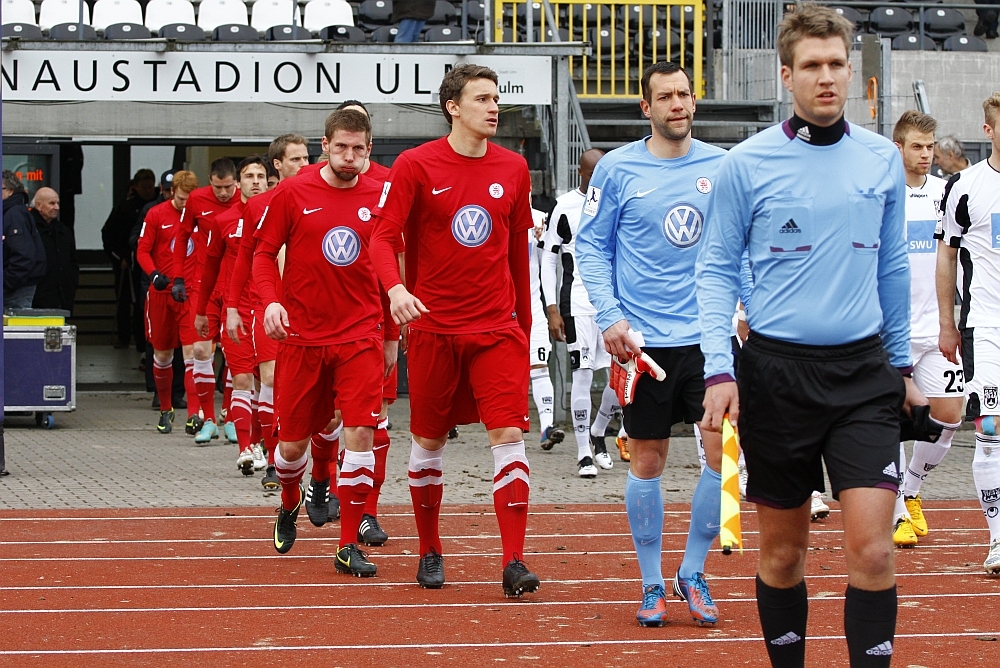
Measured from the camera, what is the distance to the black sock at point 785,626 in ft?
14.7

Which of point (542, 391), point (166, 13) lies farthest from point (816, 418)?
point (166, 13)

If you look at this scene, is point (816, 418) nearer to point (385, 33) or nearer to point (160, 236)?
point (160, 236)

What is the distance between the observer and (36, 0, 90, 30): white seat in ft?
55.3

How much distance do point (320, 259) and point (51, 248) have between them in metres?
9.46

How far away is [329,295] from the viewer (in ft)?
24.9

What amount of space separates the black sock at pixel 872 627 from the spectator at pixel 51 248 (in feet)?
42.7

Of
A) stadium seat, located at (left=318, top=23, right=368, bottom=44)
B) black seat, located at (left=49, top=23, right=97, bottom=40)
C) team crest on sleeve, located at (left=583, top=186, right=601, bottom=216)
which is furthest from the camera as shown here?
stadium seat, located at (left=318, top=23, right=368, bottom=44)

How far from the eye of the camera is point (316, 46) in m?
15.0

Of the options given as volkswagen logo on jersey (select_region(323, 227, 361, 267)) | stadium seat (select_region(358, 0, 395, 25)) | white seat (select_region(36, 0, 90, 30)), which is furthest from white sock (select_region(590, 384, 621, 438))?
stadium seat (select_region(358, 0, 395, 25))

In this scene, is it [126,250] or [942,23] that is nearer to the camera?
[126,250]

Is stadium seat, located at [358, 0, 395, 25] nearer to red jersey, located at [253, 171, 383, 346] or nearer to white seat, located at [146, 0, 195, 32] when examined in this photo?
white seat, located at [146, 0, 195, 32]

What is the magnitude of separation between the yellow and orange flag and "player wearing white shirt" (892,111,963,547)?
398cm

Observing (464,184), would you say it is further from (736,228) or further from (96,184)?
(96,184)

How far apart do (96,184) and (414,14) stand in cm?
750
